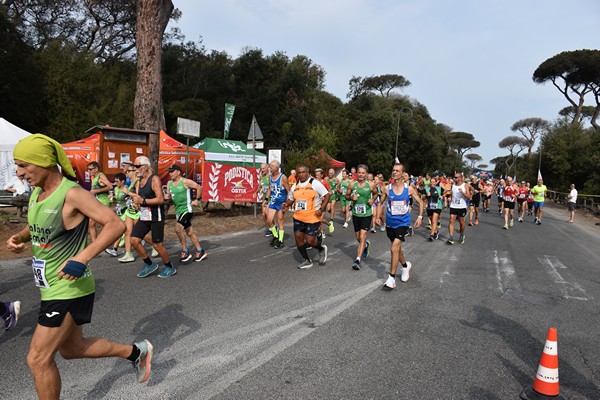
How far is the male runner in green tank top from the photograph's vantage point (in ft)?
7.88

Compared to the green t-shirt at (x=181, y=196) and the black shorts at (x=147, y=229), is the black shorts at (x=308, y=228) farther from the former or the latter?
the black shorts at (x=147, y=229)

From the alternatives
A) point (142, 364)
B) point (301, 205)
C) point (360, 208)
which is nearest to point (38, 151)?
point (142, 364)

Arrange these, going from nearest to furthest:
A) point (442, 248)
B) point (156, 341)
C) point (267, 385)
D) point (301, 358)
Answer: point (267, 385) → point (301, 358) → point (156, 341) → point (442, 248)

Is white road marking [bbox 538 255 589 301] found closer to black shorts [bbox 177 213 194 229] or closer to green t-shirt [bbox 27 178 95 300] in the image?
black shorts [bbox 177 213 194 229]

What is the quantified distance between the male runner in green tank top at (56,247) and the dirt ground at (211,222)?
6.46m

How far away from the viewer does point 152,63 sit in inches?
480

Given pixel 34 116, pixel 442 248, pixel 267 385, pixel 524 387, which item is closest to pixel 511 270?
pixel 442 248

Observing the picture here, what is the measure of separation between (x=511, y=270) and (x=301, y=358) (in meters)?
5.79

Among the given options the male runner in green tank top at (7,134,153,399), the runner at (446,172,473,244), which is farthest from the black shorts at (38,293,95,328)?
the runner at (446,172,473,244)

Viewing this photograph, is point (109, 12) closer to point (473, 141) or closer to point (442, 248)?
point (442, 248)

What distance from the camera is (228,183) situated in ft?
46.0

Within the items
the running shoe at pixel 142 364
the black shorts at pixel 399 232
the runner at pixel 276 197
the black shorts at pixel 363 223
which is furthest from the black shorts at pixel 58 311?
the runner at pixel 276 197

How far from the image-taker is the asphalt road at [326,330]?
3.29 m

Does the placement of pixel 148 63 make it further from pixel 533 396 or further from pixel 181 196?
pixel 533 396
